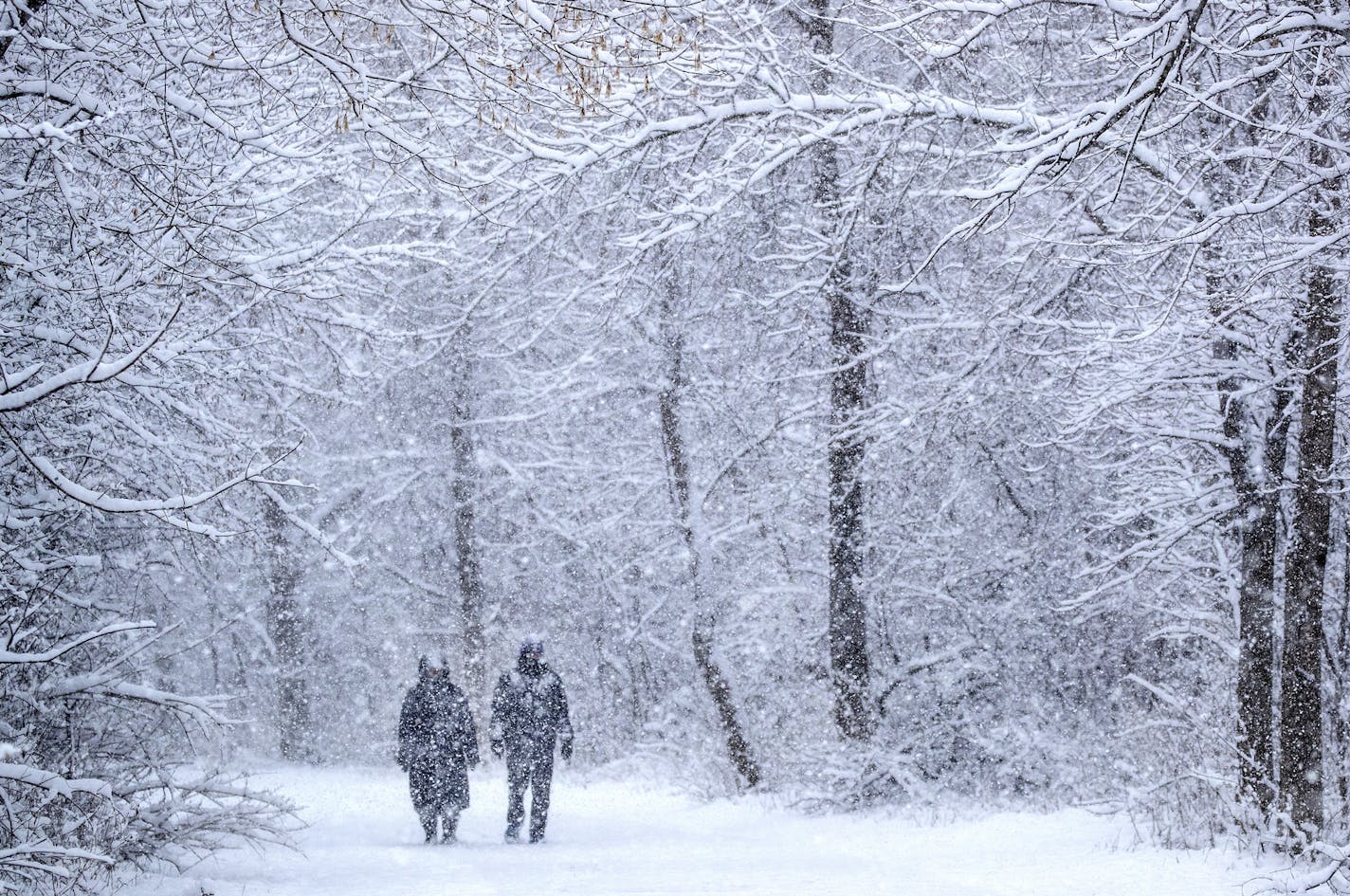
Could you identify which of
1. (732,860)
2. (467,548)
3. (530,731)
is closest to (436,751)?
(530,731)

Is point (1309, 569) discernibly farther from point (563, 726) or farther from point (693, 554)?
point (693, 554)

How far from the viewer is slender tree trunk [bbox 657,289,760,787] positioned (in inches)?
625

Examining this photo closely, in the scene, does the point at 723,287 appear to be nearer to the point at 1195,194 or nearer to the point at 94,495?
the point at 1195,194

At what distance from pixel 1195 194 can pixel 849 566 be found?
21.8 feet

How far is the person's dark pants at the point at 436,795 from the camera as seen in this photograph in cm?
1120

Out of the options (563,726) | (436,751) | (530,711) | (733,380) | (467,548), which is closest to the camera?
(436,751)

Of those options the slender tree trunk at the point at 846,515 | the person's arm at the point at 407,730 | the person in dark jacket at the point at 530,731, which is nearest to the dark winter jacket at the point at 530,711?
the person in dark jacket at the point at 530,731

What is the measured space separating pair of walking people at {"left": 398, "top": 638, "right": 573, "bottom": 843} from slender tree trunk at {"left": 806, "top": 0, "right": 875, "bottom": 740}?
3828mm

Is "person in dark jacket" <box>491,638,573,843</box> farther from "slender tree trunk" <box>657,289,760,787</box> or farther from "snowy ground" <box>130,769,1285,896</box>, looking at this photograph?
"slender tree trunk" <box>657,289,760,787</box>

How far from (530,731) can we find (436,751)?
863mm

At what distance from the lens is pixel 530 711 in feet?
37.5

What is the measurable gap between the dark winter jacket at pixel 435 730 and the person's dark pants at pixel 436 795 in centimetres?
5

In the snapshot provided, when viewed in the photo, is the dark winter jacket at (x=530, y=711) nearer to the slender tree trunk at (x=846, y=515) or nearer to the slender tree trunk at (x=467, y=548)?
the slender tree trunk at (x=846, y=515)

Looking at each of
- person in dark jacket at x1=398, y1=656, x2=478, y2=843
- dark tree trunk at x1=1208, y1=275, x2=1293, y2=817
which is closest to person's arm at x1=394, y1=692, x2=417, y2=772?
person in dark jacket at x1=398, y1=656, x2=478, y2=843
